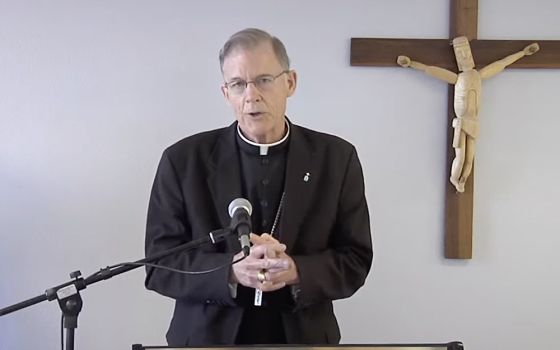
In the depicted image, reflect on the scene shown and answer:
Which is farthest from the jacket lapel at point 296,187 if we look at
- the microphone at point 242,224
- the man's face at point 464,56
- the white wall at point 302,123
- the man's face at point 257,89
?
the man's face at point 464,56

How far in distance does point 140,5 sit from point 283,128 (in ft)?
3.81

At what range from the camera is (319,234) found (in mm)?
1628

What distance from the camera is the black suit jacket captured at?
1522mm

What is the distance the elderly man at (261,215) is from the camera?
1.52 metres

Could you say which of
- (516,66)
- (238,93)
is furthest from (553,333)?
(238,93)

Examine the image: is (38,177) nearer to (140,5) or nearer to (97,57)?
(97,57)

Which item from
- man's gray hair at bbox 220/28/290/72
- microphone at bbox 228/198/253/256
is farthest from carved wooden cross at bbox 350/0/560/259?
microphone at bbox 228/198/253/256

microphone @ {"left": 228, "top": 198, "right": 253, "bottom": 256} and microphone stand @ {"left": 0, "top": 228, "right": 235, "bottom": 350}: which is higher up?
microphone @ {"left": 228, "top": 198, "right": 253, "bottom": 256}

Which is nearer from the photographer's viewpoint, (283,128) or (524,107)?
A: (283,128)

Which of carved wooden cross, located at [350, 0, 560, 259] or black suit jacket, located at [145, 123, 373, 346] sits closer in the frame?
black suit jacket, located at [145, 123, 373, 346]

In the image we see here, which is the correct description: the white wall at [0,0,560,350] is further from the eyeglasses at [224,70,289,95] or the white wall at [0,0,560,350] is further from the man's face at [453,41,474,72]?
the eyeglasses at [224,70,289,95]

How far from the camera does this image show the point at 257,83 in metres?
1.52

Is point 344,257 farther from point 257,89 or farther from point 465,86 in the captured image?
point 465,86

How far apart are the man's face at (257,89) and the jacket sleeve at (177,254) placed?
24 centimetres
